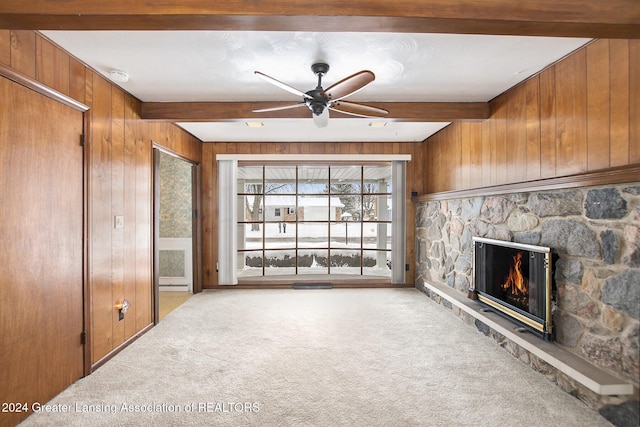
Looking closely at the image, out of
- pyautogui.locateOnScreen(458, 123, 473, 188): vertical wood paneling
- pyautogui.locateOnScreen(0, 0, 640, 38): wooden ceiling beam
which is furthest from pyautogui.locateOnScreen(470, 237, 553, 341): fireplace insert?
pyautogui.locateOnScreen(0, 0, 640, 38): wooden ceiling beam

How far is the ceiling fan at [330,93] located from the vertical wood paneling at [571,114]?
1247 millimetres

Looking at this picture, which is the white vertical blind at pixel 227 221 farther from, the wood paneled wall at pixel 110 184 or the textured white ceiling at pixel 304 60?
the textured white ceiling at pixel 304 60

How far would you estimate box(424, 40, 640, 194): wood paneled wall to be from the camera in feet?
5.77

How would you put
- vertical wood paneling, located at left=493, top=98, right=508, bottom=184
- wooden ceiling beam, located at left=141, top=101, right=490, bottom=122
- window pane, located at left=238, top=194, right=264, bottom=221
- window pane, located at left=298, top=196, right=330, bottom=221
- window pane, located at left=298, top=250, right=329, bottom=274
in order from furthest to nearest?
window pane, located at left=298, top=250, right=329, bottom=274 < window pane, located at left=298, top=196, right=330, bottom=221 < window pane, located at left=238, top=194, right=264, bottom=221 < wooden ceiling beam, located at left=141, top=101, right=490, bottom=122 < vertical wood paneling, located at left=493, top=98, right=508, bottom=184

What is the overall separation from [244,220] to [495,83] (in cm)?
424

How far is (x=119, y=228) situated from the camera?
2.76 meters

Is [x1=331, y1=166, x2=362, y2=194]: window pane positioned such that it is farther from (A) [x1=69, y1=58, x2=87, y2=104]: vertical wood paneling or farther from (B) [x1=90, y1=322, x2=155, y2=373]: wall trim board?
(A) [x1=69, y1=58, x2=87, y2=104]: vertical wood paneling

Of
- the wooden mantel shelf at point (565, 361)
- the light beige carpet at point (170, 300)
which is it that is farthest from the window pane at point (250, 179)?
the wooden mantel shelf at point (565, 361)

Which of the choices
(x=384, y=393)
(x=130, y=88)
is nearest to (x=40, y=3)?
(x=130, y=88)

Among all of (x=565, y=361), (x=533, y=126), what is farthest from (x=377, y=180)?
(x=565, y=361)

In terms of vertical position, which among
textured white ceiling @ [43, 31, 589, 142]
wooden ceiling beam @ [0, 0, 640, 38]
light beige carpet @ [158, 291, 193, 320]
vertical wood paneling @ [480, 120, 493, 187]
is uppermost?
textured white ceiling @ [43, 31, 589, 142]

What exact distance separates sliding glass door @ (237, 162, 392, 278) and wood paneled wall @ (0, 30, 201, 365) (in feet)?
6.65

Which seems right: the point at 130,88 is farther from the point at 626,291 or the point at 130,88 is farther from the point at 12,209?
the point at 626,291

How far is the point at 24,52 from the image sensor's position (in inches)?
72.5
